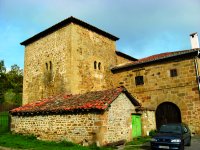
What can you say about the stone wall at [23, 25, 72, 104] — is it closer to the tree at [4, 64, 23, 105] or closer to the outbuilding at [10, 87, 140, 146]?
the outbuilding at [10, 87, 140, 146]

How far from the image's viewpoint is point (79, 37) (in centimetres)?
2125

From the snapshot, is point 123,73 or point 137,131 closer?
point 137,131

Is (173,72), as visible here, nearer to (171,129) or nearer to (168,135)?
(171,129)

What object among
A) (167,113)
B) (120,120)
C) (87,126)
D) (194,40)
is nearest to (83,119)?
(87,126)

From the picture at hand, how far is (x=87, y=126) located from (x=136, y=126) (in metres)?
4.89

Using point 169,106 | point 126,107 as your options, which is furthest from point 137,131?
point 169,106


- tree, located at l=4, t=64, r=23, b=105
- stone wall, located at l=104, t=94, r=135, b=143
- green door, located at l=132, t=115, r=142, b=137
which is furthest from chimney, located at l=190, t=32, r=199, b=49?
tree, located at l=4, t=64, r=23, b=105

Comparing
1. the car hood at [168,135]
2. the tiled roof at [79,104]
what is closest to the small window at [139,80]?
the tiled roof at [79,104]

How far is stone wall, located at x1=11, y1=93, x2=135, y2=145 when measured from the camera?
12.7 m

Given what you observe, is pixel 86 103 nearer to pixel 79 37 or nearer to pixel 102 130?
pixel 102 130

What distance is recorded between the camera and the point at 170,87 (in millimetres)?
19812

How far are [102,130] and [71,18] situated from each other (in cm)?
1150

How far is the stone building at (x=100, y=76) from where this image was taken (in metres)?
17.8

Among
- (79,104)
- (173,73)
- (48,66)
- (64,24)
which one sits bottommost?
(79,104)
